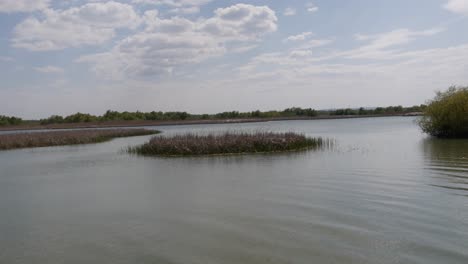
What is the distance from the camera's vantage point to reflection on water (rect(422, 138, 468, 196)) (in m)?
10.7

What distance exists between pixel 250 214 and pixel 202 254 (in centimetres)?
243

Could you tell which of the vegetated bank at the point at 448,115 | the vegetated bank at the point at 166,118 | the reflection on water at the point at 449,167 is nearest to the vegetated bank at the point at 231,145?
the reflection on water at the point at 449,167

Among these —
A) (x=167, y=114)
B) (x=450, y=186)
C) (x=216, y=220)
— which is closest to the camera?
(x=216, y=220)

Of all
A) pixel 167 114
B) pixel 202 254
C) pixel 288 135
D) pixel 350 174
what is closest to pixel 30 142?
pixel 288 135

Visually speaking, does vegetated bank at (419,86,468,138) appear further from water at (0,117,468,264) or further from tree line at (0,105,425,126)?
tree line at (0,105,425,126)

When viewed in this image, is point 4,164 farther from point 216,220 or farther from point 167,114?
point 167,114

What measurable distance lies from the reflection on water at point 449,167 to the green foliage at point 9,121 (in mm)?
87080

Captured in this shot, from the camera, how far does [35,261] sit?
259 inches

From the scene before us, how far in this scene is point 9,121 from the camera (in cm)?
8594

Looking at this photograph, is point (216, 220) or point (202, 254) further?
point (216, 220)

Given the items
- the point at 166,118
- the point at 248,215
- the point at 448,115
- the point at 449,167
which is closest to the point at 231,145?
the point at 449,167

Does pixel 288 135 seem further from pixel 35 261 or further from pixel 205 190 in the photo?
pixel 35 261

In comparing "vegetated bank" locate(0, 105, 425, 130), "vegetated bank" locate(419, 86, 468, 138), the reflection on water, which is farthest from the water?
"vegetated bank" locate(0, 105, 425, 130)

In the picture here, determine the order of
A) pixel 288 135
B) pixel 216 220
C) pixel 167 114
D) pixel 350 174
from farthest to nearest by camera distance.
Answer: pixel 167 114 < pixel 288 135 < pixel 350 174 < pixel 216 220
